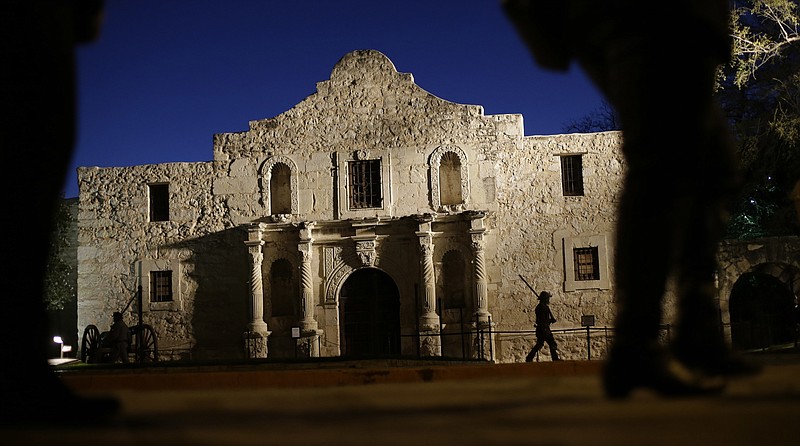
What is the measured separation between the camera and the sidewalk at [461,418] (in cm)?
118

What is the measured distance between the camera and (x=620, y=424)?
1317mm

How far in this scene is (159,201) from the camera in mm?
21953

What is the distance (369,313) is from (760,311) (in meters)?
10.3

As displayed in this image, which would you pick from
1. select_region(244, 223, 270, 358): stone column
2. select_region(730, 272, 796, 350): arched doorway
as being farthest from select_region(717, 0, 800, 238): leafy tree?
select_region(244, 223, 270, 358): stone column

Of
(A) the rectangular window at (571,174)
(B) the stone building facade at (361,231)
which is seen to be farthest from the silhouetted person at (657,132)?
(A) the rectangular window at (571,174)

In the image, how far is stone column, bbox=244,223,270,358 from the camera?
20094mm

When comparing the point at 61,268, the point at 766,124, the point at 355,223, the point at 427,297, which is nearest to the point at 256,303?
the point at 355,223

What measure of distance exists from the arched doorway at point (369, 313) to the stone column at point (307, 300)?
747mm

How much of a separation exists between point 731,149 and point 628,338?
2.63ft

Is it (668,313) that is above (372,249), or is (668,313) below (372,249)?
below

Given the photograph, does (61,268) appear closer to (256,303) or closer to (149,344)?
(149,344)

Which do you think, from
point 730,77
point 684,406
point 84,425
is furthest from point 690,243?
point 730,77

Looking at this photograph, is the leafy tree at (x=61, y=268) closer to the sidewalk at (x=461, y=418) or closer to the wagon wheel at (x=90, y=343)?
the wagon wheel at (x=90, y=343)

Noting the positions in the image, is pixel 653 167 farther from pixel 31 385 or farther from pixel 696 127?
pixel 31 385
